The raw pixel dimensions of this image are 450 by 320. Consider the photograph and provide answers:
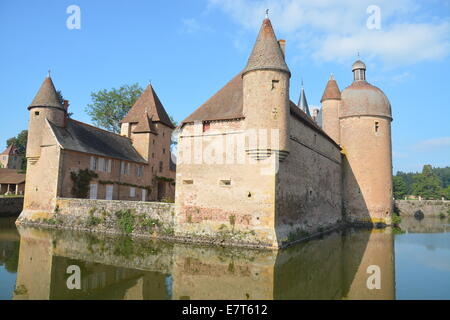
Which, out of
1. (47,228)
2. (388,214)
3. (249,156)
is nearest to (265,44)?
(249,156)

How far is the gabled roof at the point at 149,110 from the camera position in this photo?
94.8 feet

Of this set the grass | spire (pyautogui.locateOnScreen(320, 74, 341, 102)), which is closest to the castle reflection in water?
the grass

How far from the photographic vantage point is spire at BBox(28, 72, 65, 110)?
67.8ft

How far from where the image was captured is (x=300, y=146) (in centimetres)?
1661

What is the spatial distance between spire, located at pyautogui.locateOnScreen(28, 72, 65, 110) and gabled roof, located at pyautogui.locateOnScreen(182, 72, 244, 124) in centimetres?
1061

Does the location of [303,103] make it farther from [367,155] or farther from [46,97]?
[46,97]

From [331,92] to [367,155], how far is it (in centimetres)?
613

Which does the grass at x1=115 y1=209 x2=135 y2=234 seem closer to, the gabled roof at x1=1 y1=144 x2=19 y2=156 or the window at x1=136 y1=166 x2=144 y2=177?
the window at x1=136 y1=166 x2=144 y2=177

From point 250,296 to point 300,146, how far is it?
10.4 m

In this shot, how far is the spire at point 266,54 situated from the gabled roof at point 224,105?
1563mm

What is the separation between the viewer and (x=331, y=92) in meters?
27.1

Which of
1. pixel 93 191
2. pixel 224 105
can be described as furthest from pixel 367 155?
pixel 93 191

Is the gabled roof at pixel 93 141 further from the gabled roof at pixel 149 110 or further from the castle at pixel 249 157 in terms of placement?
the gabled roof at pixel 149 110
